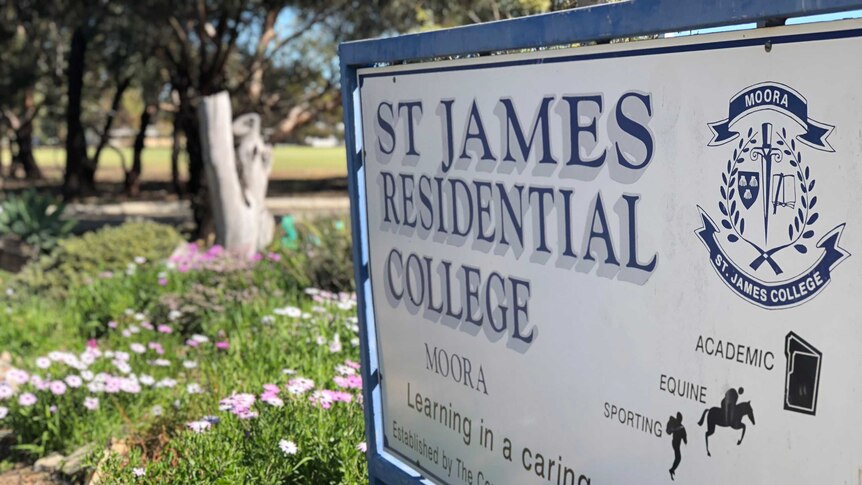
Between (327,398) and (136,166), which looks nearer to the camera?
(327,398)

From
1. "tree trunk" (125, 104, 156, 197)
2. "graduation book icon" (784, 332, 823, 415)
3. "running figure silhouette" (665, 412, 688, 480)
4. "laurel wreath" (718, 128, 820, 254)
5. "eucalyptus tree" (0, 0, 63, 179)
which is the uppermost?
"eucalyptus tree" (0, 0, 63, 179)

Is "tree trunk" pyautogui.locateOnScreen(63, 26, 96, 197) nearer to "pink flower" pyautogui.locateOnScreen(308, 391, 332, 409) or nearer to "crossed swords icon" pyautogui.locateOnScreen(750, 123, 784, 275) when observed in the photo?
"pink flower" pyautogui.locateOnScreen(308, 391, 332, 409)

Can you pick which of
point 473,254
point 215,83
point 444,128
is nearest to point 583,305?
point 473,254

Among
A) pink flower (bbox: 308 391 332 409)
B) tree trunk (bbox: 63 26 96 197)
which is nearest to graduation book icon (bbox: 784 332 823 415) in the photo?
pink flower (bbox: 308 391 332 409)

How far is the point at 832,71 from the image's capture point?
159 centimetres

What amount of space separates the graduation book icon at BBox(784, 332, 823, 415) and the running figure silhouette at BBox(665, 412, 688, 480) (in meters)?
0.26

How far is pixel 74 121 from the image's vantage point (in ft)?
85.5

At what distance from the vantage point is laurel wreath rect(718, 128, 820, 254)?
1.66 meters

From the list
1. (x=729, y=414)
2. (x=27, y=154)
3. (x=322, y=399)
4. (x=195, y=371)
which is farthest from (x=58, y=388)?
(x=27, y=154)

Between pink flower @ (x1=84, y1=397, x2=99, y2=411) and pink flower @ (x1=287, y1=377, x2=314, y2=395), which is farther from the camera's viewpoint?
pink flower @ (x1=84, y1=397, x2=99, y2=411)

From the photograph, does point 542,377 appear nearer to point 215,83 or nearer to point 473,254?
point 473,254

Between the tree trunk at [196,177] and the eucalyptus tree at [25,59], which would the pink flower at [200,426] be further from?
the eucalyptus tree at [25,59]

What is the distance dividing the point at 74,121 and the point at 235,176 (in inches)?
662

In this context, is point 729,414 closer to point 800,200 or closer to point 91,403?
point 800,200
